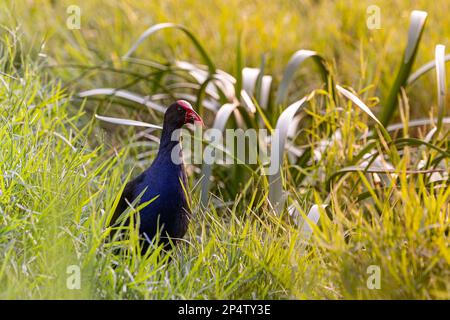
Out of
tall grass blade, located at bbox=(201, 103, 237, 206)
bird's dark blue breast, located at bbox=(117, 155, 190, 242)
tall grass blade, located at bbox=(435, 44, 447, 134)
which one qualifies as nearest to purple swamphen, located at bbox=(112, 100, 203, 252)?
bird's dark blue breast, located at bbox=(117, 155, 190, 242)

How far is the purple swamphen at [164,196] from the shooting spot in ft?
10.4

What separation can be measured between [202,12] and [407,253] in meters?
3.71

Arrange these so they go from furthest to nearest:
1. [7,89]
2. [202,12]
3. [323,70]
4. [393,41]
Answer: [202,12] → [393,41] → [323,70] → [7,89]

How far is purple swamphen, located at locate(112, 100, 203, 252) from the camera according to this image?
3.18m

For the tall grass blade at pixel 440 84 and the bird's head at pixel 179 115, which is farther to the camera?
the tall grass blade at pixel 440 84

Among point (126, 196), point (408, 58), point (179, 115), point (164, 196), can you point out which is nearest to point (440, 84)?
point (408, 58)

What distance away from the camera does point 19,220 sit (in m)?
2.61

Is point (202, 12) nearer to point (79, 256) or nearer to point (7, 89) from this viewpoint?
point (7, 89)

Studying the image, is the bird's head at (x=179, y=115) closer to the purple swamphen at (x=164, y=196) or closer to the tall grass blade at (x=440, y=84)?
the purple swamphen at (x=164, y=196)

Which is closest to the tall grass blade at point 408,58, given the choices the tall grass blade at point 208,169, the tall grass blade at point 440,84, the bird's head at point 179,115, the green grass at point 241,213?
the green grass at point 241,213

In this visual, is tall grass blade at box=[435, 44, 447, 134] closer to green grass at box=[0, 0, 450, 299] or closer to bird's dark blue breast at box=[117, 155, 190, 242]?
green grass at box=[0, 0, 450, 299]

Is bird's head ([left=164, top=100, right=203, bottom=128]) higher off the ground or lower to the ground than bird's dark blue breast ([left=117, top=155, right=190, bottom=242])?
higher
